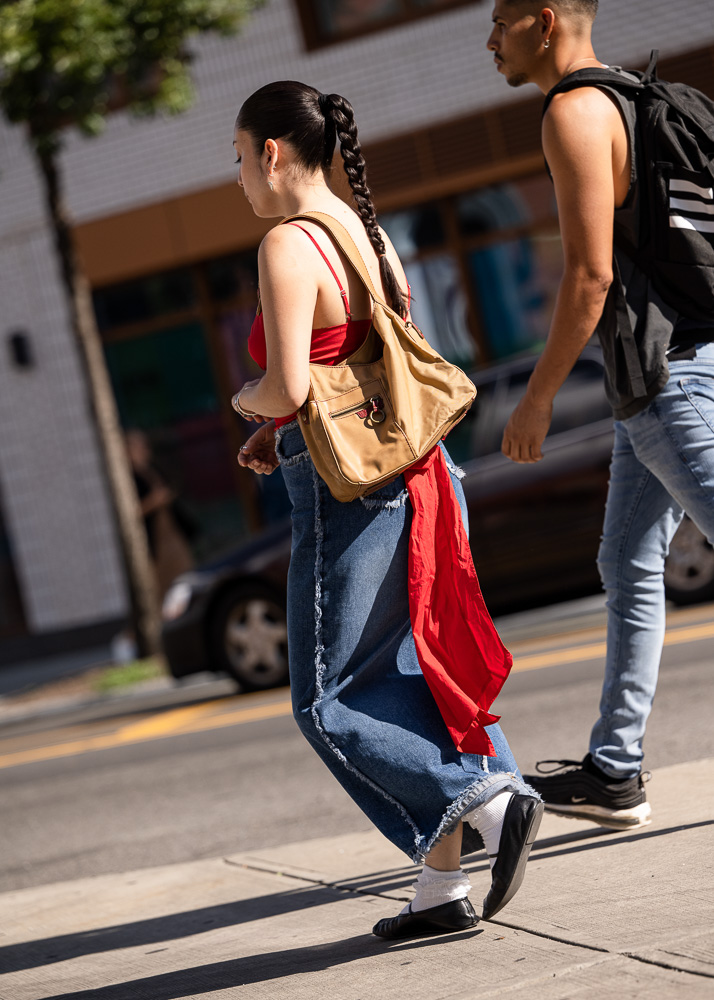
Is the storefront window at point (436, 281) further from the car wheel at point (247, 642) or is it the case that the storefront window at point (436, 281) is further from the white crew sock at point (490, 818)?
the white crew sock at point (490, 818)

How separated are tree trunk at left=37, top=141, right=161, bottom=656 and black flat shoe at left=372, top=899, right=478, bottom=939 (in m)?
8.70

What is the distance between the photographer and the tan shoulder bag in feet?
9.14

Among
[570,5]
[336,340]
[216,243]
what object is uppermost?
[216,243]

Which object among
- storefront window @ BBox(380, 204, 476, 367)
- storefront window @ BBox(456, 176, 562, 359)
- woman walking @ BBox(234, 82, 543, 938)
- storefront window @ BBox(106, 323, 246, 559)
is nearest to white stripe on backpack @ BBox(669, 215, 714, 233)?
woman walking @ BBox(234, 82, 543, 938)

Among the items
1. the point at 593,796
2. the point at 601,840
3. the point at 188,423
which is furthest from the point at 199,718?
the point at 188,423

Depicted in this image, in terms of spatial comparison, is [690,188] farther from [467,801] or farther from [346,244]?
[467,801]

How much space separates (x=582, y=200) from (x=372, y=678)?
120cm

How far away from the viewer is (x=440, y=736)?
9.37ft

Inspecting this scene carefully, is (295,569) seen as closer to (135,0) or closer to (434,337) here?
(135,0)

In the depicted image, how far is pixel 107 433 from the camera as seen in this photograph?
11312 millimetres

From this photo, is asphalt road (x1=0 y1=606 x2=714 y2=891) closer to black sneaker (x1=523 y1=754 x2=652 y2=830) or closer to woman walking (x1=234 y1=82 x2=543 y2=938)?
black sneaker (x1=523 y1=754 x2=652 y2=830)

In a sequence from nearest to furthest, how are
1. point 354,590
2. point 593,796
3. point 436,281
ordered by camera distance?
1. point 354,590
2. point 593,796
3. point 436,281

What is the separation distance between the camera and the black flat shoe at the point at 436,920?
291 cm

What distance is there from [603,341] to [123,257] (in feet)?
38.0
